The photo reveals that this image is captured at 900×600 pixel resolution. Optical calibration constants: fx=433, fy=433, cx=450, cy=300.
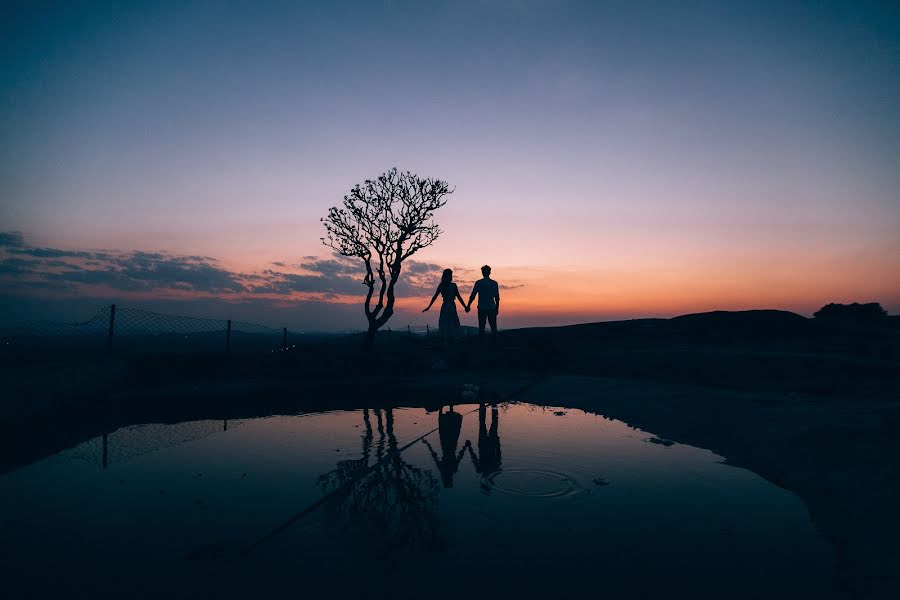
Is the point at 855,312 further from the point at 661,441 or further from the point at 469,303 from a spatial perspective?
the point at 661,441

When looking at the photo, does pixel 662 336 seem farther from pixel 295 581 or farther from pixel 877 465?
pixel 295 581

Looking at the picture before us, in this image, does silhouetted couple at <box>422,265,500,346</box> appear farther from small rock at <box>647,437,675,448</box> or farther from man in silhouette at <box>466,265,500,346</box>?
small rock at <box>647,437,675,448</box>

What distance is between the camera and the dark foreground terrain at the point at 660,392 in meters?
3.91

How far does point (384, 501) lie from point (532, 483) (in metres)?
1.48

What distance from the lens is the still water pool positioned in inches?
104

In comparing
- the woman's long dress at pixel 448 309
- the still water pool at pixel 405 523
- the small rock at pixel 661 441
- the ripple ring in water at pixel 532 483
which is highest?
the woman's long dress at pixel 448 309

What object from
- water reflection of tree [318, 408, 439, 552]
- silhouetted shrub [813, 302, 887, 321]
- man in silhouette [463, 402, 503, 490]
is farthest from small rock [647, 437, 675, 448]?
silhouetted shrub [813, 302, 887, 321]

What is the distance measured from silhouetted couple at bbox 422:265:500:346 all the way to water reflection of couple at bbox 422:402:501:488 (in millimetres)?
5880

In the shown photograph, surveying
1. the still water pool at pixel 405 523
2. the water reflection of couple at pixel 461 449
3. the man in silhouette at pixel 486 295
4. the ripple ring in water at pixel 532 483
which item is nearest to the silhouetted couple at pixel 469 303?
the man in silhouette at pixel 486 295

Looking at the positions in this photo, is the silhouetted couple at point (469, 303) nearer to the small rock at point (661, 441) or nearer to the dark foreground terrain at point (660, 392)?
the dark foreground terrain at point (660, 392)

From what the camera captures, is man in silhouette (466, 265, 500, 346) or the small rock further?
man in silhouette (466, 265, 500, 346)

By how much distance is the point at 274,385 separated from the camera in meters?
11.8

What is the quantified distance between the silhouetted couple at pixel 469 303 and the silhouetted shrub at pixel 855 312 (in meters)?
18.7

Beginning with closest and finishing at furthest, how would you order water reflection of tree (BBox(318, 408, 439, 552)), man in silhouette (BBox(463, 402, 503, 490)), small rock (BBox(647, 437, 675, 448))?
water reflection of tree (BBox(318, 408, 439, 552)) < man in silhouette (BBox(463, 402, 503, 490)) < small rock (BBox(647, 437, 675, 448))
